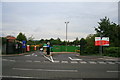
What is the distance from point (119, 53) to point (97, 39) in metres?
4.92

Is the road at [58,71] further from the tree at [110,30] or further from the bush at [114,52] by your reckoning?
the tree at [110,30]

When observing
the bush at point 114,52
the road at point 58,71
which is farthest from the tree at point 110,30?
the road at point 58,71

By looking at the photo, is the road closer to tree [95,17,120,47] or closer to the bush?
the bush

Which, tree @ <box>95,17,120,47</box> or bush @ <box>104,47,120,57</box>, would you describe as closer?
bush @ <box>104,47,120,57</box>

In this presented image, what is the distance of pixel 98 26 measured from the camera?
3612 cm

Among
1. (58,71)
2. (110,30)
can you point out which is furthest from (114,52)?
(58,71)

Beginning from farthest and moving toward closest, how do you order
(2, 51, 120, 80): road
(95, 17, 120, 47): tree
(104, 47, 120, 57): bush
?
(95, 17, 120, 47): tree, (104, 47, 120, 57): bush, (2, 51, 120, 80): road

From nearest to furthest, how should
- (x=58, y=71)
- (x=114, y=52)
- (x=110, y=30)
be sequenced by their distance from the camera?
(x=58, y=71) → (x=114, y=52) → (x=110, y=30)

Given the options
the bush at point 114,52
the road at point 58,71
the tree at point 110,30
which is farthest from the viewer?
the tree at point 110,30

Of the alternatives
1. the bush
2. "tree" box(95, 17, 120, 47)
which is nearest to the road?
the bush

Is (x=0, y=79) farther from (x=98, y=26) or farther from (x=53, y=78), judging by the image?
(x=98, y=26)

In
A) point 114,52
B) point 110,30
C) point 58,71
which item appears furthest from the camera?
point 110,30

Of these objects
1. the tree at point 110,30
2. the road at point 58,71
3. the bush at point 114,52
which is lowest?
the road at point 58,71

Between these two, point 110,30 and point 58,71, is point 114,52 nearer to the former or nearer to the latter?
point 110,30
